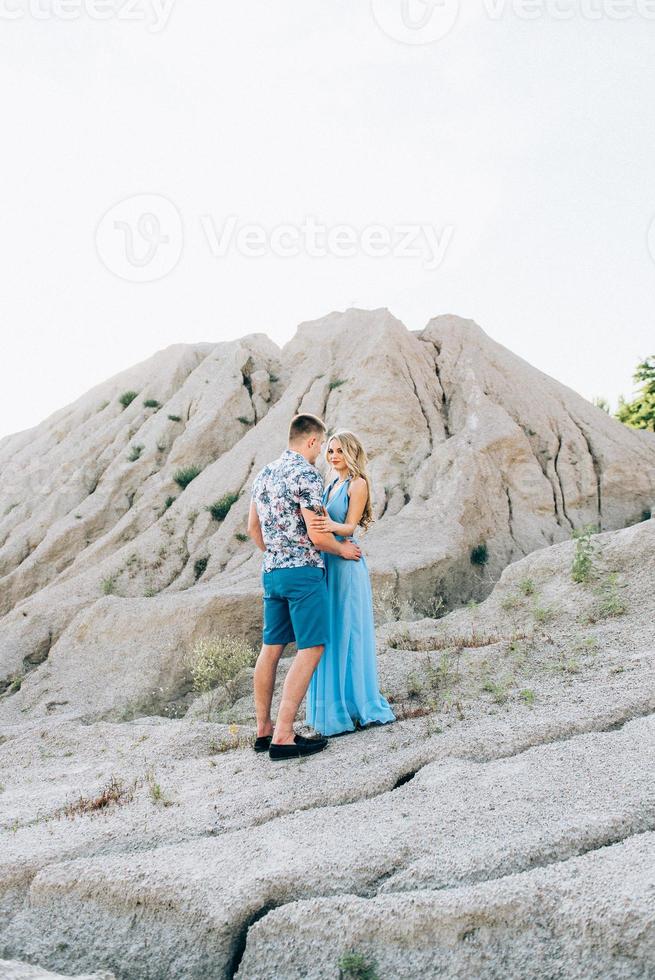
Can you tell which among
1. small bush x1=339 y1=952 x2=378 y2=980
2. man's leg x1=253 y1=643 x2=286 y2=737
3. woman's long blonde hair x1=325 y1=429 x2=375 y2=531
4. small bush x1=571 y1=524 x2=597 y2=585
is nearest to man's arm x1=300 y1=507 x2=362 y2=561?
woman's long blonde hair x1=325 y1=429 x2=375 y2=531

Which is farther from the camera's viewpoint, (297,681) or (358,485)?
(358,485)

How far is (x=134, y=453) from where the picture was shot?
15539 mm

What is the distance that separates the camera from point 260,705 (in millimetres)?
5387

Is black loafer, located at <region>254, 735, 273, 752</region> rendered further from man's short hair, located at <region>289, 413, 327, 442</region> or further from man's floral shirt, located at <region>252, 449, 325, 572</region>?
man's short hair, located at <region>289, 413, 327, 442</region>

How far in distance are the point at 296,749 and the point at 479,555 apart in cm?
645

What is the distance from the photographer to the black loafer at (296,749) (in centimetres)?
511

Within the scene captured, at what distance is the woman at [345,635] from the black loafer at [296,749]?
1.12 feet

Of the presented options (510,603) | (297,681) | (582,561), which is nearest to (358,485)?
(297,681)

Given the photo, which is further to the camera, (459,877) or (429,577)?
(429,577)

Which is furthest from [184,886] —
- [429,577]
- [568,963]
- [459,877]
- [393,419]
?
[393,419]

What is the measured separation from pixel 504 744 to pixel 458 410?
9.62 metres

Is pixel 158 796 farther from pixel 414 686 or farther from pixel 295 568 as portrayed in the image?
pixel 414 686

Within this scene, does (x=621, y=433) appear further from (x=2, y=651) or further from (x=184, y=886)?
(x=184, y=886)

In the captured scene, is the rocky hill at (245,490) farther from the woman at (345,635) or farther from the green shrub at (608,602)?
the woman at (345,635)
